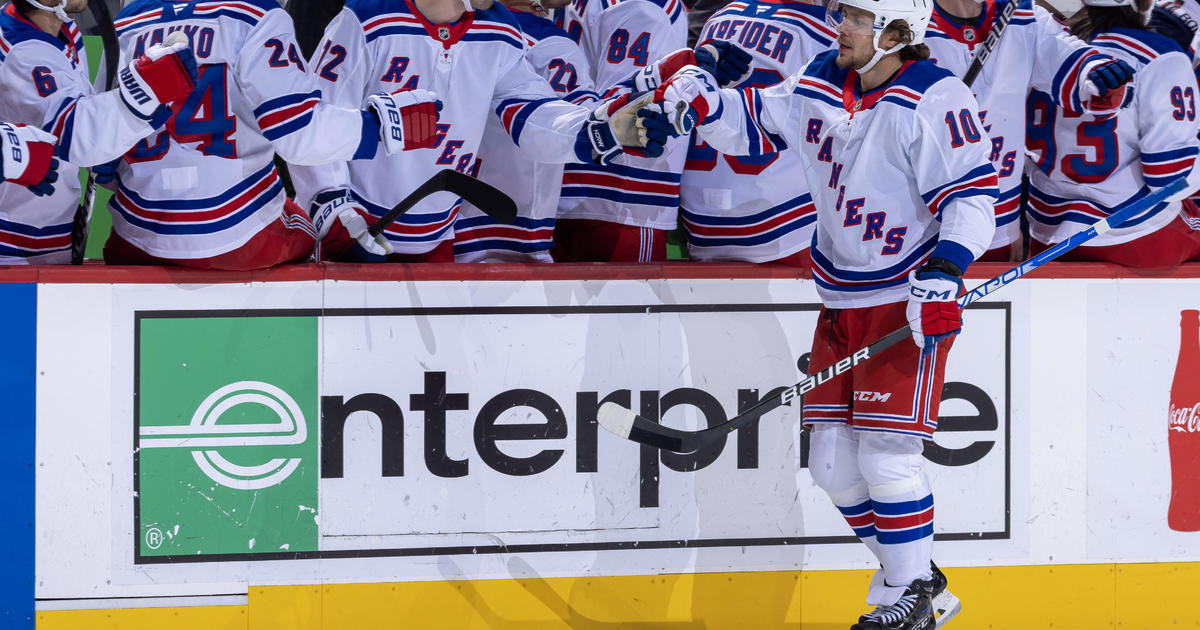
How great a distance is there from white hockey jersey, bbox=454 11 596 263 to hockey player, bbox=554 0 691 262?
0.10 meters

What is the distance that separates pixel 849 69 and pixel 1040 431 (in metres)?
1.07

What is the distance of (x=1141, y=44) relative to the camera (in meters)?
3.60

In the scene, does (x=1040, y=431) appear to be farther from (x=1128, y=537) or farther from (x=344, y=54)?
(x=344, y=54)

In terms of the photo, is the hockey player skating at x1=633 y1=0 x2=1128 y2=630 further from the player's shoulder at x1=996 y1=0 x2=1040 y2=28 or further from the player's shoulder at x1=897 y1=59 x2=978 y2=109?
the player's shoulder at x1=996 y1=0 x2=1040 y2=28

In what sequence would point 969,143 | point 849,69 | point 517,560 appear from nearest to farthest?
1. point 969,143
2. point 849,69
3. point 517,560

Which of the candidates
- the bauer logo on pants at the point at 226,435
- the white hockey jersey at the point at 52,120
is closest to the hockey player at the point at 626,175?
the bauer logo on pants at the point at 226,435

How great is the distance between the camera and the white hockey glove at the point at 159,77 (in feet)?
8.89

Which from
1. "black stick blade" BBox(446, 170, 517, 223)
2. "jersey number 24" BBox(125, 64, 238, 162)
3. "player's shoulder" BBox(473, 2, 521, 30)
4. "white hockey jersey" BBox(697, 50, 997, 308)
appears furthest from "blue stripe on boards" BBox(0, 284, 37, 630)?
"white hockey jersey" BBox(697, 50, 997, 308)

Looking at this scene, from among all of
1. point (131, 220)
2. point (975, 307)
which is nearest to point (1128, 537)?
point (975, 307)

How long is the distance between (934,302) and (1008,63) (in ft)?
3.91

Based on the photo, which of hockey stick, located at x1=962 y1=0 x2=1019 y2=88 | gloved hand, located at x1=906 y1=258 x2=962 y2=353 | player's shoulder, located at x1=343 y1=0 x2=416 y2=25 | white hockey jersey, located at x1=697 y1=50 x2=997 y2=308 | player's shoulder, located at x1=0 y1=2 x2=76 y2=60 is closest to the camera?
gloved hand, located at x1=906 y1=258 x2=962 y2=353

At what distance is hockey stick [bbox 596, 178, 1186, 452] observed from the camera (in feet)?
9.53

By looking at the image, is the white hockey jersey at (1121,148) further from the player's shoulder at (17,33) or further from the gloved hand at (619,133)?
the player's shoulder at (17,33)

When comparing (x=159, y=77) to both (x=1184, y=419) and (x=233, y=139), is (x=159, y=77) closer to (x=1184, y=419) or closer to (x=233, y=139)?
(x=233, y=139)
